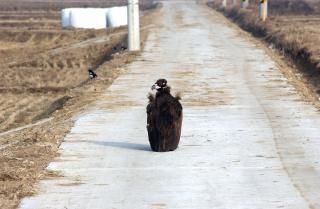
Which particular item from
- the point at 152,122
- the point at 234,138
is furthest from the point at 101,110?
the point at 152,122

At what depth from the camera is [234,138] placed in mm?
15414

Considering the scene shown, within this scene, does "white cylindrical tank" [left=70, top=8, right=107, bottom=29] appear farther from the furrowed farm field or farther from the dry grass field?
the dry grass field

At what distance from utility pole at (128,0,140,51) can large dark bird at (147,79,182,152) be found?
814 inches

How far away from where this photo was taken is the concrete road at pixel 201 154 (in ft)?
35.9

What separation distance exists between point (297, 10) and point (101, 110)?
248 feet

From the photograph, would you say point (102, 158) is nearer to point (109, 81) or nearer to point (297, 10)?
point (109, 81)

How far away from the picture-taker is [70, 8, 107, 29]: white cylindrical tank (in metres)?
67.0

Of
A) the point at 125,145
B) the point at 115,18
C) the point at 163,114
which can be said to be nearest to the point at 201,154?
the point at 163,114

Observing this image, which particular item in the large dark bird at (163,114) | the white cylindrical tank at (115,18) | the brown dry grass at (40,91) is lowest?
the white cylindrical tank at (115,18)

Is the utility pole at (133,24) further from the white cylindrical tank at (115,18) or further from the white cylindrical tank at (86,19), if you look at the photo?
the white cylindrical tank at (115,18)

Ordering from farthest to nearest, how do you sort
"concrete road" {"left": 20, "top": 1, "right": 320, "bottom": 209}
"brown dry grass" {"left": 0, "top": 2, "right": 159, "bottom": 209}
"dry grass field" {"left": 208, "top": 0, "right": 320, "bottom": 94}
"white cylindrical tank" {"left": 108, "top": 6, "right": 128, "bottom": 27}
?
1. "white cylindrical tank" {"left": 108, "top": 6, "right": 128, "bottom": 27}
2. "dry grass field" {"left": 208, "top": 0, "right": 320, "bottom": 94}
3. "brown dry grass" {"left": 0, "top": 2, "right": 159, "bottom": 209}
4. "concrete road" {"left": 20, "top": 1, "right": 320, "bottom": 209}

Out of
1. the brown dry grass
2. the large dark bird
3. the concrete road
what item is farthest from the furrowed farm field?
the large dark bird

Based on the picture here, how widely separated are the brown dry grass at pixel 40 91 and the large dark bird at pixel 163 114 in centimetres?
168

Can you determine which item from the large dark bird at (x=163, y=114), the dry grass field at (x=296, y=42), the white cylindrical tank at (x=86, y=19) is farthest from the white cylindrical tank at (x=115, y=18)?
the large dark bird at (x=163, y=114)
